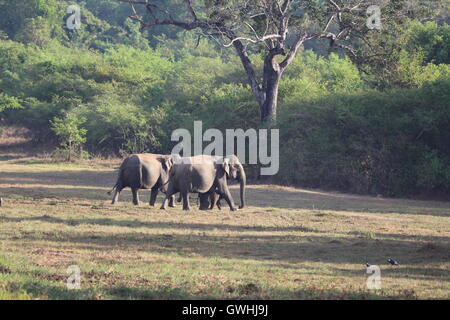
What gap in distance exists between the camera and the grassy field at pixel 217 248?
33.2 ft

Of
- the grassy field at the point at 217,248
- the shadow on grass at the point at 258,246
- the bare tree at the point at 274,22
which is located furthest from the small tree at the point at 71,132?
the shadow on grass at the point at 258,246

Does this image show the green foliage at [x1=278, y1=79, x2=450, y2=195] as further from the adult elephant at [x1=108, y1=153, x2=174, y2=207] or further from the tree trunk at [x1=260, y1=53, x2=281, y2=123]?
the adult elephant at [x1=108, y1=153, x2=174, y2=207]

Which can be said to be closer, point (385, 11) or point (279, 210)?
point (279, 210)

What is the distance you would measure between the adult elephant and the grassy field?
0.61 metres

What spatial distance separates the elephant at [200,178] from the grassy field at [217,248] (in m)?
0.58

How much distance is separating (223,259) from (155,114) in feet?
88.7

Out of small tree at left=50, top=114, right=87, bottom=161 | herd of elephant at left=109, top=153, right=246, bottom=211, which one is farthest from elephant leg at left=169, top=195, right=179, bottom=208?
small tree at left=50, top=114, right=87, bottom=161

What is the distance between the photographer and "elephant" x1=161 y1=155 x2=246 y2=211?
20422 mm

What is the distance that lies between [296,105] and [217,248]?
1884cm

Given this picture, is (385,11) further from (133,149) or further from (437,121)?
(133,149)

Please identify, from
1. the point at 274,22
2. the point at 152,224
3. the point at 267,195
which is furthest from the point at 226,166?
the point at 274,22

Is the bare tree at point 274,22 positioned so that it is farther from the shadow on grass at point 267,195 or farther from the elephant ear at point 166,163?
the elephant ear at point 166,163

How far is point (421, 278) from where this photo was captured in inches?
468

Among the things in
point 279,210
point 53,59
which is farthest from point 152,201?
point 53,59
